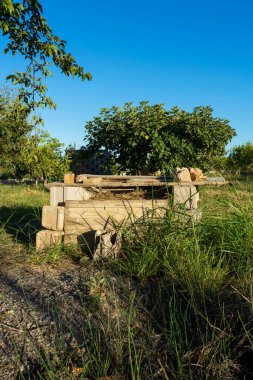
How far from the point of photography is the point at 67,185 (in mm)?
4141

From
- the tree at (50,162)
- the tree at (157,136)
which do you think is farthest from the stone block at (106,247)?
the tree at (50,162)

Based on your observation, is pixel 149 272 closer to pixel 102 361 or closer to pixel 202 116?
pixel 102 361

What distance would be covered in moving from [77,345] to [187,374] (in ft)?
1.86

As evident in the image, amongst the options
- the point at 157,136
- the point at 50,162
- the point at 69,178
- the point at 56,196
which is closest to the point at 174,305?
the point at 56,196

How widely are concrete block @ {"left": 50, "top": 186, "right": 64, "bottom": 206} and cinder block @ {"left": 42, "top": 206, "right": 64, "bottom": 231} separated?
42 cm

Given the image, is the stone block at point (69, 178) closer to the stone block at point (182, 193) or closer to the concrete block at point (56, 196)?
the concrete block at point (56, 196)

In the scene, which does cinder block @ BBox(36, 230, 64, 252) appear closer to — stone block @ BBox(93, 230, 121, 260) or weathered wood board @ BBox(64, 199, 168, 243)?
weathered wood board @ BBox(64, 199, 168, 243)

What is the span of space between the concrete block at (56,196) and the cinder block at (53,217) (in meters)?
0.42

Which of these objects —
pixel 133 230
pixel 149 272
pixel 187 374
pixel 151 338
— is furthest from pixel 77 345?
pixel 133 230

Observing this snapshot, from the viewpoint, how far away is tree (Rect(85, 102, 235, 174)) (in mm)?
10602

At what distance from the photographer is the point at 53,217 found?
12.2 ft

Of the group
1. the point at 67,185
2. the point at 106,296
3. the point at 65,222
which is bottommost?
the point at 106,296

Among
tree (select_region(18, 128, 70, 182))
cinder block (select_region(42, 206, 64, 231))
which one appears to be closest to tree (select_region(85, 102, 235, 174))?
tree (select_region(18, 128, 70, 182))

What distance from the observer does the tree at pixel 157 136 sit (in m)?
10.6
